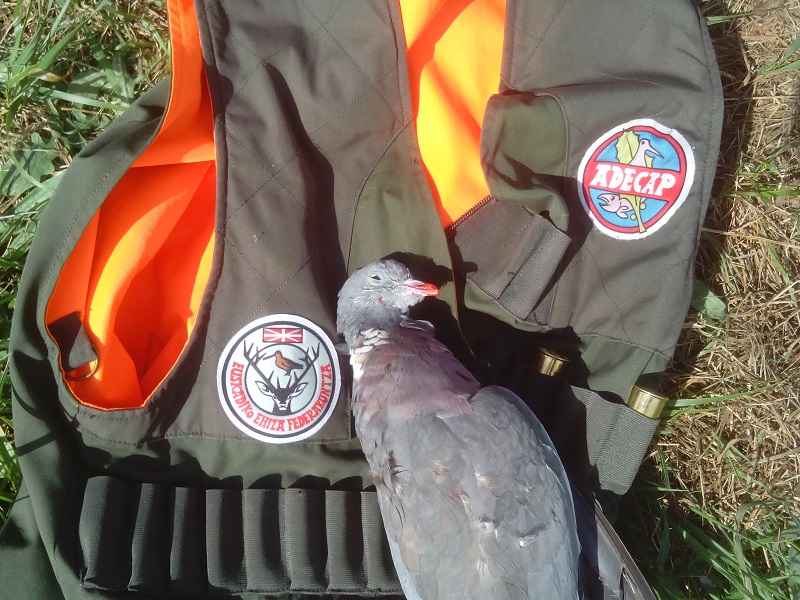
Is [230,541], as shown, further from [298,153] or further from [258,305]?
[298,153]

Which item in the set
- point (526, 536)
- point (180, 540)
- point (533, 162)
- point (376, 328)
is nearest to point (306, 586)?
point (180, 540)

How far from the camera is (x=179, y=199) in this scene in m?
2.46

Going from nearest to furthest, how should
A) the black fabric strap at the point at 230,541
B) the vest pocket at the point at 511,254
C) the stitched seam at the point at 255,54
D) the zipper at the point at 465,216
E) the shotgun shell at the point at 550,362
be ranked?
the black fabric strap at the point at 230,541 → the stitched seam at the point at 255,54 → the vest pocket at the point at 511,254 → the shotgun shell at the point at 550,362 → the zipper at the point at 465,216

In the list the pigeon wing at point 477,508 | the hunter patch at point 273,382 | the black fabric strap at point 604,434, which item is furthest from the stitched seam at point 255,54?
the black fabric strap at point 604,434

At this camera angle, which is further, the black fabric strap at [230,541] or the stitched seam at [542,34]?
the stitched seam at [542,34]

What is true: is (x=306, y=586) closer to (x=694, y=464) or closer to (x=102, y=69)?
(x=694, y=464)

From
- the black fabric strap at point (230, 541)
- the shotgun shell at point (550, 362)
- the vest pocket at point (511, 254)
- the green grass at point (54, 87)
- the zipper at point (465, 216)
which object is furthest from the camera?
the green grass at point (54, 87)

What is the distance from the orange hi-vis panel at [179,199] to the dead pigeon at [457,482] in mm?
735

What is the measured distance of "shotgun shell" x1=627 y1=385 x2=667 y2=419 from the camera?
2.46 metres

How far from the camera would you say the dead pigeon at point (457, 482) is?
85.9 inches

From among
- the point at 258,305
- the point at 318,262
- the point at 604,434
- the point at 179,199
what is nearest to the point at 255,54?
the point at 179,199

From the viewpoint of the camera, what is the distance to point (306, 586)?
7.47ft

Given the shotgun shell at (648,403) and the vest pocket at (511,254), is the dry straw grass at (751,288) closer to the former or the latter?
the shotgun shell at (648,403)

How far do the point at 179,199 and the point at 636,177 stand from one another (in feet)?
6.06
